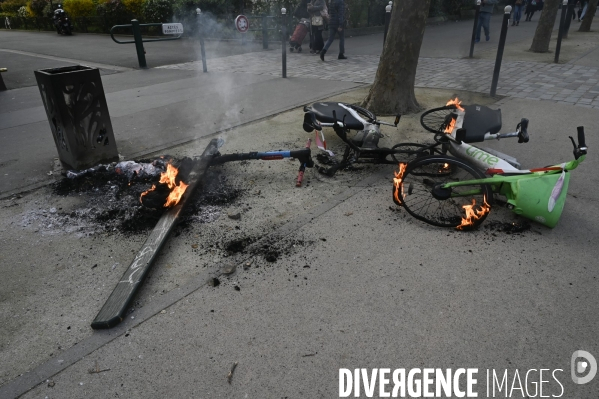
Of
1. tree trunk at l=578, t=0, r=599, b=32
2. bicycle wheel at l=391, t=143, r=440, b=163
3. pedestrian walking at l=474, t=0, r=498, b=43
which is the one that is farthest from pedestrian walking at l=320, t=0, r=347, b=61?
tree trunk at l=578, t=0, r=599, b=32

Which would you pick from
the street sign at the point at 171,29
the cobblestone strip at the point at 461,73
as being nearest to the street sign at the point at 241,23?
the cobblestone strip at the point at 461,73

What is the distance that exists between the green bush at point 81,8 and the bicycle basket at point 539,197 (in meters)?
24.2

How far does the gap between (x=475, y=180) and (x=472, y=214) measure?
294 mm

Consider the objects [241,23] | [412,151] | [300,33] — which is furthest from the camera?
[300,33]

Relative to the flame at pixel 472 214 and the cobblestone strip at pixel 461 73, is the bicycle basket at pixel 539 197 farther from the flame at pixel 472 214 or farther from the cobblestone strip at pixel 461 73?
the cobblestone strip at pixel 461 73

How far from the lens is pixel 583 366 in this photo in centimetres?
237

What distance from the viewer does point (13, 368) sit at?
7.89 ft

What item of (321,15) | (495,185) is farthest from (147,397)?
(321,15)

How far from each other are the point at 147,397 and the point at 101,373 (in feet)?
1.13

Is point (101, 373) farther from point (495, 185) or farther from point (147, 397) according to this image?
point (495, 185)

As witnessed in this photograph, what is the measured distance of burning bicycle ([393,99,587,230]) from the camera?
3.47 m

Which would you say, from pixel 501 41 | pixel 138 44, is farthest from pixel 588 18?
pixel 138 44

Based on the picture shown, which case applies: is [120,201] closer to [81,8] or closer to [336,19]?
[336,19]

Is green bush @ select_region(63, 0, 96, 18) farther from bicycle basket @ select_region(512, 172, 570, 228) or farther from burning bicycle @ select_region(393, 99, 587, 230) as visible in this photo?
bicycle basket @ select_region(512, 172, 570, 228)
